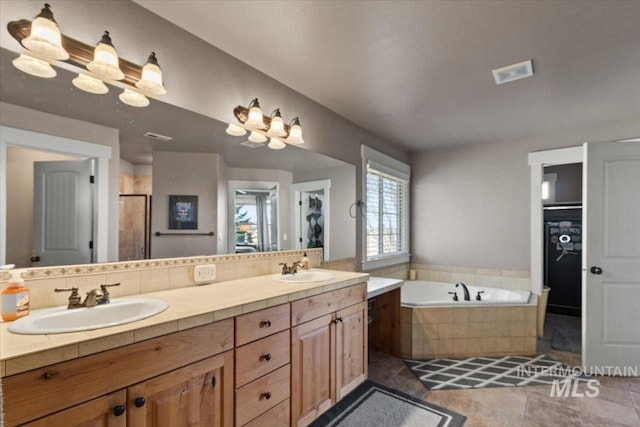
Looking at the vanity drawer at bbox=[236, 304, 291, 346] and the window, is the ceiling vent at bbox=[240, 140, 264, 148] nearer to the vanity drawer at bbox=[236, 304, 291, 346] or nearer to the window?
the vanity drawer at bbox=[236, 304, 291, 346]

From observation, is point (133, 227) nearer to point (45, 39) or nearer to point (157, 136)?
point (157, 136)

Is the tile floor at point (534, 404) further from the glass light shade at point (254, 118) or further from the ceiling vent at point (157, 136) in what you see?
the ceiling vent at point (157, 136)

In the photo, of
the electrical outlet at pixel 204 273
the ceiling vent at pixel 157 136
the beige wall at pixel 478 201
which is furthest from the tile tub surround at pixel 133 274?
the beige wall at pixel 478 201

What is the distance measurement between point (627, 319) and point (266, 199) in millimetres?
3081

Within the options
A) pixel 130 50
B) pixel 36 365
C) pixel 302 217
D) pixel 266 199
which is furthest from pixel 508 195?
pixel 36 365

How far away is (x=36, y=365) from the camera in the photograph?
861 mm

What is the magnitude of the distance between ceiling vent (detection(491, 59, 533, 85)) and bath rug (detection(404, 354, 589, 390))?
91.0 inches

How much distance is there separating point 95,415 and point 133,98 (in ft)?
4.37

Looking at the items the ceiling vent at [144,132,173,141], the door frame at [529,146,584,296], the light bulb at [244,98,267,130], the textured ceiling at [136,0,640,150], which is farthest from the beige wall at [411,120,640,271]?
the ceiling vent at [144,132,173,141]

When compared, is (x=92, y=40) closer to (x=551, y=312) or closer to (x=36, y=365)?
(x=36, y=365)

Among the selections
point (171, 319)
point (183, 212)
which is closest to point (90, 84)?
point (183, 212)

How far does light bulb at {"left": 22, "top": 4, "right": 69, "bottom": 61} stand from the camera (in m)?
1.20

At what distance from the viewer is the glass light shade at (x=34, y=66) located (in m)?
1.23

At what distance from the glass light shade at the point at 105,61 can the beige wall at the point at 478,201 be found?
3817mm
